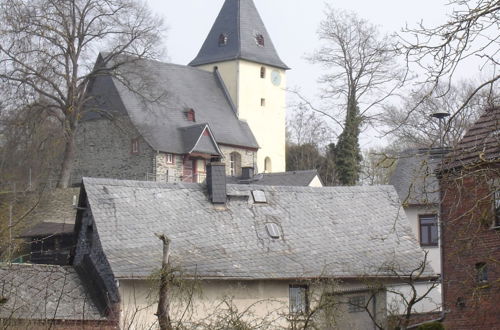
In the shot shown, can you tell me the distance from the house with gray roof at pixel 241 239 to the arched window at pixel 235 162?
2494 cm

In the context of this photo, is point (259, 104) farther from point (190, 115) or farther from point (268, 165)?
point (190, 115)

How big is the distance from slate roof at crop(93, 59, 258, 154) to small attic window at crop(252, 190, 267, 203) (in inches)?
709

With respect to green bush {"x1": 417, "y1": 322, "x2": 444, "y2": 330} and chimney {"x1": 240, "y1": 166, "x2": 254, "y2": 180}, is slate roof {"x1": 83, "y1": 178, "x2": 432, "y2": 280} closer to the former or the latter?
green bush {"x1": 417, "y1": 322, "x2": 444, "y2": 330}

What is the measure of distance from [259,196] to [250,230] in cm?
185

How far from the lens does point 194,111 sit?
57.2 m

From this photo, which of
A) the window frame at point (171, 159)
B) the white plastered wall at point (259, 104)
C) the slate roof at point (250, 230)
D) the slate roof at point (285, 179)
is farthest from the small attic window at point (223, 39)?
the slate roof at point (250, 230)

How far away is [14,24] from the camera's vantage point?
43.6 meters

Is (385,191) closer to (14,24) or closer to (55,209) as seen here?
(55,209)

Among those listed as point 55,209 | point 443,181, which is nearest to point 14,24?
point 55,209

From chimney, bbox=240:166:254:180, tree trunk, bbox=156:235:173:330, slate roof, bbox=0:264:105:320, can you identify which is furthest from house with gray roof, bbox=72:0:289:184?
tree trunk, bbox=156:235:173:330

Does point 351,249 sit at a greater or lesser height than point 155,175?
lesser

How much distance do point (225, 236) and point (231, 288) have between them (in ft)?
8.95

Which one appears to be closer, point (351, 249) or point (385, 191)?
point (351, 249)

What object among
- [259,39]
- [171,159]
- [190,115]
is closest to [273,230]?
[171,159]
